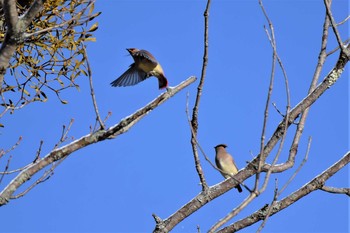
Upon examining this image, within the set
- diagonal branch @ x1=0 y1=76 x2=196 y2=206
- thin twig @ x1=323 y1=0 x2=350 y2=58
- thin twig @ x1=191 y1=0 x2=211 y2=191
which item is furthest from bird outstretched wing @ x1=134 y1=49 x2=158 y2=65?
diagonal branch @ x1=0 y1=76 x2=196 y2=206

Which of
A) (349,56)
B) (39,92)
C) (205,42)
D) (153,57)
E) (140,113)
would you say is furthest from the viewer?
(153,57)

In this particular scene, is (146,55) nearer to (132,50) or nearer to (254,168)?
(132,50)

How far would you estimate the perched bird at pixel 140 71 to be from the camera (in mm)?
4961

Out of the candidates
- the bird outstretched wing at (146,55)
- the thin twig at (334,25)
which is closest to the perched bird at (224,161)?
the bird outstretched wing at (146,55)

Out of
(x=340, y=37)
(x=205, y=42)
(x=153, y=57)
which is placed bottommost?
(x=340, y=37)

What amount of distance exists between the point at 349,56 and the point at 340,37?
0.49 ft

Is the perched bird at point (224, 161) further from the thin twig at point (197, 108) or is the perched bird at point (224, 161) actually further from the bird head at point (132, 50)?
the thin twig at point (197, 108)

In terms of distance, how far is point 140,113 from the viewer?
6.64ft

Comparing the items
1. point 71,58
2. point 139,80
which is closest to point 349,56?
point 71,58

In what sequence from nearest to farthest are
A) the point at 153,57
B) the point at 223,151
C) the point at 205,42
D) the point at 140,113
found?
the point at 140,113, the point at 205,42, the point at 153,57, the point at 223,151

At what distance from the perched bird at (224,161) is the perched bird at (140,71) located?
87 centimetres

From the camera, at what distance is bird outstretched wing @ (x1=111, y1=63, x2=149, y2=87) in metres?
5.19

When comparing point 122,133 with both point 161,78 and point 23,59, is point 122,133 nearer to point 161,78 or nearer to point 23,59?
point 23,59

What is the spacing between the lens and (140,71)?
205 inches
